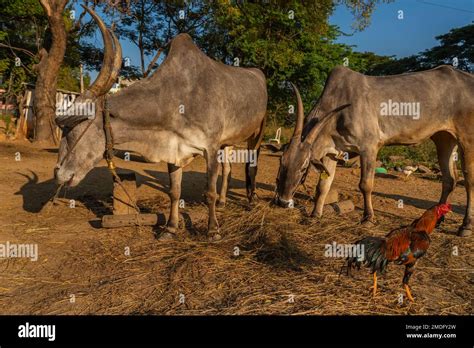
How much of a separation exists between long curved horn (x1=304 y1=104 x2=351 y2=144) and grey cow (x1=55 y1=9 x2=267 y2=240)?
1.17m

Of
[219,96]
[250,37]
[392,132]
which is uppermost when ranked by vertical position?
[250,37]

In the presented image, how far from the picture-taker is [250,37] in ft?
50.3

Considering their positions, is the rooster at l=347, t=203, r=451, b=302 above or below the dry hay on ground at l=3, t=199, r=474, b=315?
above

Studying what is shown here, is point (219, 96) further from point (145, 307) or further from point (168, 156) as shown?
point (145, 307)

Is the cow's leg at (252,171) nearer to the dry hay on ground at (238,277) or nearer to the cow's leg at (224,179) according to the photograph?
the cow's leg at (224,179)

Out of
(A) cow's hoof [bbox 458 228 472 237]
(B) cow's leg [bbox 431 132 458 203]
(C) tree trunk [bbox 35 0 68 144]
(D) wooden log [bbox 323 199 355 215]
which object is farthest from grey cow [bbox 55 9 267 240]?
(C) tree trunk [bbox 35 0 68 144]

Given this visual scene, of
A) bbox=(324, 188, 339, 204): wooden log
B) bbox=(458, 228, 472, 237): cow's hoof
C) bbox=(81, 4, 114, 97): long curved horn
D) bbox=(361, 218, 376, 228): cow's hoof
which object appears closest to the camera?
bbox=(81, 4, 114, 97): long curved horn

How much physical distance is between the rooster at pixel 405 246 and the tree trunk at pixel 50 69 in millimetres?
12837

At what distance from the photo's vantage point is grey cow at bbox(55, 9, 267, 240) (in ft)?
15.2

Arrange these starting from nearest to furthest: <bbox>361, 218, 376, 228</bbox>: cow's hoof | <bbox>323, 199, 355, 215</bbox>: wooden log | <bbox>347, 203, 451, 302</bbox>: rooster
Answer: <bbox>347, 203, 451, 302</bbox>: rooster → <bbox>361, 218, 376, 228</bbox>: cow's hoof → <bbox>323, 199, 355, 215</bbox>: wooden log

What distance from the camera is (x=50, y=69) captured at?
1427 centimetres

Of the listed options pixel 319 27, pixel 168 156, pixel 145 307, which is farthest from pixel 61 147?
pixel 319 27

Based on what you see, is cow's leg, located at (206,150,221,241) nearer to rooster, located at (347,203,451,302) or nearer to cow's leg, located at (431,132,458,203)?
rooster, located at (347,203,451,302)
